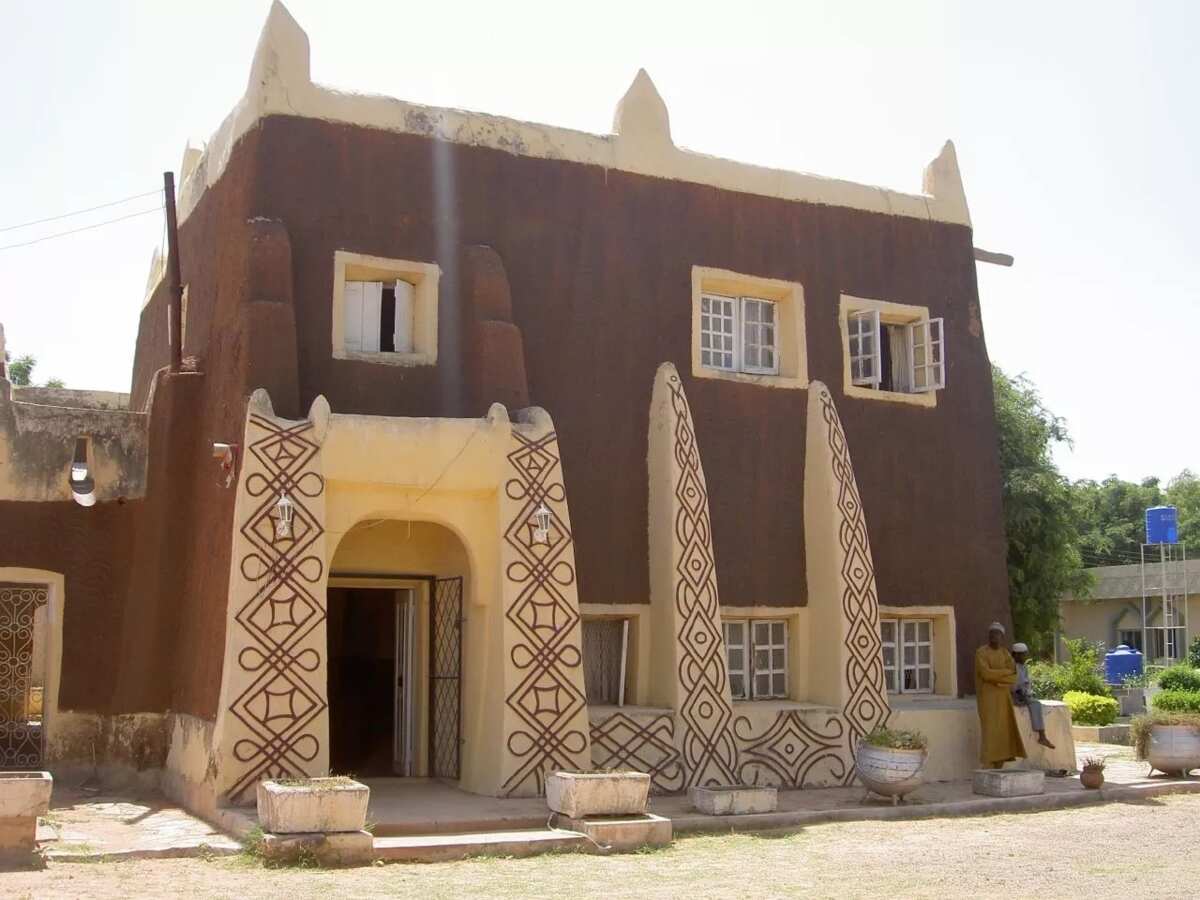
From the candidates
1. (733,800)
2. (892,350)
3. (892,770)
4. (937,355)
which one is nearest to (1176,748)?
(892,770)

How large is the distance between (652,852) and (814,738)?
4256mm

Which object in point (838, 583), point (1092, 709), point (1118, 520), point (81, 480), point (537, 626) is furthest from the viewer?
point (1118, 520)

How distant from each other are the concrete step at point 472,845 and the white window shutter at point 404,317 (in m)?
5.08

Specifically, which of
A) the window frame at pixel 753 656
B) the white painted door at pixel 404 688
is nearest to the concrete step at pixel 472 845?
the white painted door at pixel 404 688

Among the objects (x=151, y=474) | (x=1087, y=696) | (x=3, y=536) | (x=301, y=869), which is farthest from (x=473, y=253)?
(x=1087, y=696)

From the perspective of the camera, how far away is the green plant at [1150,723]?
49.2 feet

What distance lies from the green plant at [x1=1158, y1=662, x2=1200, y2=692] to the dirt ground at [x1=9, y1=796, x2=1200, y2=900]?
41.8 feet

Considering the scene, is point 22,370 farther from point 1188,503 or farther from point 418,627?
point 1188,503

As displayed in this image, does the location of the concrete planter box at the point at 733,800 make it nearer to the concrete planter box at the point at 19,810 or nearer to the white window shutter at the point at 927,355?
the concrete planter box at the point at 19,810

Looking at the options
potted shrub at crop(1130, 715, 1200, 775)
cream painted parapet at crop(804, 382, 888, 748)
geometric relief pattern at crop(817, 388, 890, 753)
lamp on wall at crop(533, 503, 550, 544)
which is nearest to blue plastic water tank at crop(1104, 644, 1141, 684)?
potted shrub at crop(1130, 715, 1200, 775)

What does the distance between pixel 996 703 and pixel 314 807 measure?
801 centimetres

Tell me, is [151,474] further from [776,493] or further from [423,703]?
[776,493]

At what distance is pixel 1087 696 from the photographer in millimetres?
Result: 21828

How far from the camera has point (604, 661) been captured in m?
14.0
